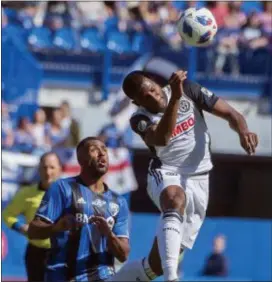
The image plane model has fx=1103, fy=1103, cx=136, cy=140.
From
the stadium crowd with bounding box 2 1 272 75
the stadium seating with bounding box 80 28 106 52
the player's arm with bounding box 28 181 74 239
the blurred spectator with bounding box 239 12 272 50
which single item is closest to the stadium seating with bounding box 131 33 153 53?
the stadium crowd with bounding box 2 1 272 75

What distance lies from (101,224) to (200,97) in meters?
1.31

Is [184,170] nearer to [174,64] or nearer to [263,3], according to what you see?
[174,64]

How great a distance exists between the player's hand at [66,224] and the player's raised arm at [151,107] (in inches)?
32.1

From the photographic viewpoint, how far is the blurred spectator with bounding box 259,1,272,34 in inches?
723

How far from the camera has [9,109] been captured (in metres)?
17.7

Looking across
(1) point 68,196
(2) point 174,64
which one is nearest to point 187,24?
(1) point 68,196

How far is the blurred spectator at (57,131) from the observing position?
55.7 feet

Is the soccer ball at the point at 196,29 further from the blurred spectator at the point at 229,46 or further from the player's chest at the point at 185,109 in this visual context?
the blurred spectator at the point at 229,46

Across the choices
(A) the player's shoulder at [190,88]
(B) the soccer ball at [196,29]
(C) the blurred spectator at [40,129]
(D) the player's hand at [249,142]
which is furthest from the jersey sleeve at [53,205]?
(C) the blurred spectator at [40,129]

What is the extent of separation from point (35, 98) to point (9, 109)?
2.07 ft

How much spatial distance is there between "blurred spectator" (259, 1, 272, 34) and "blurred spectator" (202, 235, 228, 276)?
15.2ft

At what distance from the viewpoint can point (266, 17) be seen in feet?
61.1

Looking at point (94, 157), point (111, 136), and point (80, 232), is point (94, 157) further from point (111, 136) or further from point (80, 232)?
point (111, 136)

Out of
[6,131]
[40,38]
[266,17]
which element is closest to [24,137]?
[6,131]
